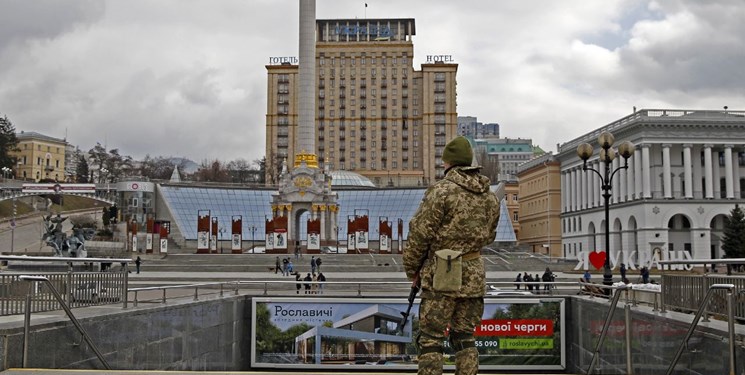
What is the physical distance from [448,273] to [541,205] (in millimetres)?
90604

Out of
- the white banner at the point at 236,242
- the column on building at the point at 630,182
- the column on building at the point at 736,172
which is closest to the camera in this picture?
the white banner at the point at 236,242

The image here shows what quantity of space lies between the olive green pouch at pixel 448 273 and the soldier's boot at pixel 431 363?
535 mm

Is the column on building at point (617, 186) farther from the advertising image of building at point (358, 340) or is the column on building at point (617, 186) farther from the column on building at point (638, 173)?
the advertising image of building at point (358, 340)

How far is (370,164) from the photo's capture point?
427ft

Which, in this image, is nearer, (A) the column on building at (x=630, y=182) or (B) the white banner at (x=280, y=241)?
(B) the white banner at (x=280, y=241)

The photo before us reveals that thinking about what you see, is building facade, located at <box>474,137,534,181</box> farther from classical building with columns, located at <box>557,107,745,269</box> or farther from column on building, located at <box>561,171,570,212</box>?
classical building with columns, located at <box>557,107,745,269</box>

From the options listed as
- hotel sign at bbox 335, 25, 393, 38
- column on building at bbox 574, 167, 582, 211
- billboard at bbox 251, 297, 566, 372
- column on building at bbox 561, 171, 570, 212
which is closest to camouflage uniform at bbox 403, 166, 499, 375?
billboard at bbox 251, 297, 566, 372

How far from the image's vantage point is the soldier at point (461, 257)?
621 cm

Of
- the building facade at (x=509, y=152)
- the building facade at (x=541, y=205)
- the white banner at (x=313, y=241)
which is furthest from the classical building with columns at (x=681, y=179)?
the building facade at (x=509, y=152)

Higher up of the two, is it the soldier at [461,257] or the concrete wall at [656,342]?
the soldier at [461,257]

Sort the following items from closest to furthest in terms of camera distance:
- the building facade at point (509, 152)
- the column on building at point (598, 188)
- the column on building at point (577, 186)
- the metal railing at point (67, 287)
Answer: the metal railing at point (67, 287) → the column on building at point (598, 188) → the column on building at point (577, 186) → the building facade at point (509, 152)

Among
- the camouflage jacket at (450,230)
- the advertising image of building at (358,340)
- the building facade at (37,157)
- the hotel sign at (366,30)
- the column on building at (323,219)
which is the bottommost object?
the advertising image of building at (358,340)

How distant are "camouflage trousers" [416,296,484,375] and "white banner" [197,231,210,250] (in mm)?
58993

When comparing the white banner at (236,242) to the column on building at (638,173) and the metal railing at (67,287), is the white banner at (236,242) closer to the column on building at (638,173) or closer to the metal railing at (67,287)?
the column on building at (638,173)
